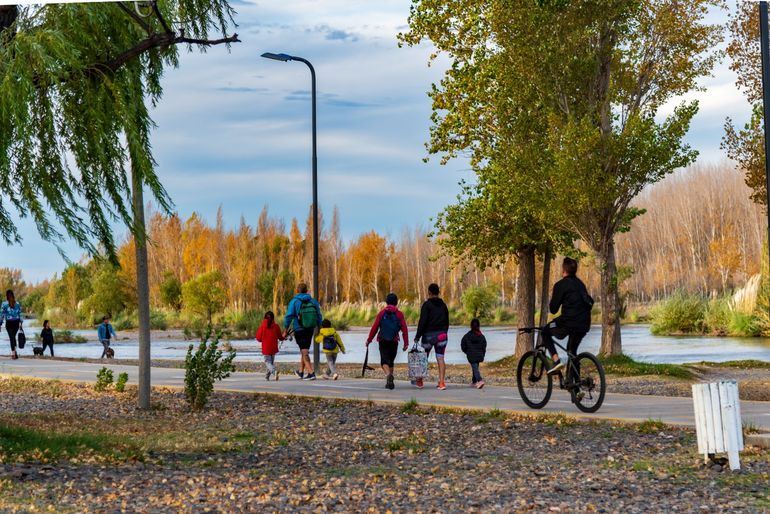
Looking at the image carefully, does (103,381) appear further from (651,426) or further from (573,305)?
(651,426)

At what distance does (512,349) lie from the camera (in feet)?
119

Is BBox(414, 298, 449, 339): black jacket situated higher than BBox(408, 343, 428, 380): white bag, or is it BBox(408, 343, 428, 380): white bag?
BBox(414, 298, 449, 339): black jacket

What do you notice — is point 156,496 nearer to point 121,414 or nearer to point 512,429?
point 512,429

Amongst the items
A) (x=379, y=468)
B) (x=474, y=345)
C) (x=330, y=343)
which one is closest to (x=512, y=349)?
(x=330, y=343)

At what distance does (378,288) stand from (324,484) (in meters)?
76.7

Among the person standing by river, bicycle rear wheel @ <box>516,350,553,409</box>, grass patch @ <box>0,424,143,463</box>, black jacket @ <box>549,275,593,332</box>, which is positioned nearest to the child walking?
bicycle rear wheel @ <box>516,350,553,409</box>

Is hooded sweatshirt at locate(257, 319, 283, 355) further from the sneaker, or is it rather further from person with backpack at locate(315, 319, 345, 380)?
the sneaker

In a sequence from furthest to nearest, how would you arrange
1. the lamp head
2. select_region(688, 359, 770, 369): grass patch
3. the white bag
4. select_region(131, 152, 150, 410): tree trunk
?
1. select_region(688, 359, 770, 369): grass patch
2. the lamp head
3. the white bag
4. select_region(131, 152, 150, 410): tree trunk

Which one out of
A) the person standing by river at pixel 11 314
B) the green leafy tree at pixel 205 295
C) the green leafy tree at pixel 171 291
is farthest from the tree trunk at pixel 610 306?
the green leafy tree at pixel 171 291

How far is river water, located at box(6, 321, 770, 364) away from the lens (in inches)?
1216

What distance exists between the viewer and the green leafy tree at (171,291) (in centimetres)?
6825

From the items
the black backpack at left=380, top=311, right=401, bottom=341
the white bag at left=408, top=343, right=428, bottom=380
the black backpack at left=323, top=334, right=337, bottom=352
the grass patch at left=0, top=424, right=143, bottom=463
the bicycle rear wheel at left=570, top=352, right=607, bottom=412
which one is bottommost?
the grass patch at left=0, top=424, right=143, bottom=463

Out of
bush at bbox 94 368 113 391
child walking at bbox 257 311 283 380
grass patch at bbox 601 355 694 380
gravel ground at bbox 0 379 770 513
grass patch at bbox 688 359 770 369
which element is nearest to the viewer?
gravel ground at bbox 0 379 770 513

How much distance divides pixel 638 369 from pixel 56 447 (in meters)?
13.2
